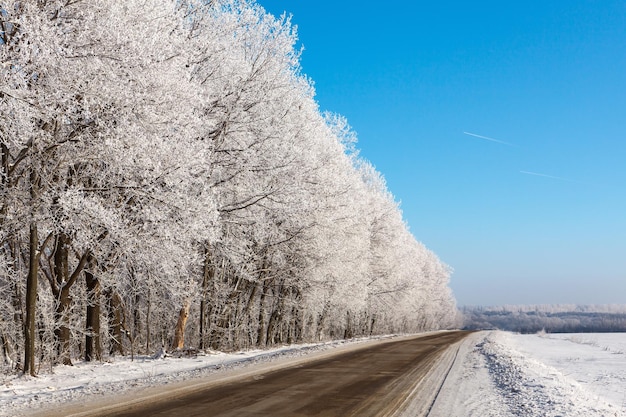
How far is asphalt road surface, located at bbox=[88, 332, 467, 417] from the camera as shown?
836cm

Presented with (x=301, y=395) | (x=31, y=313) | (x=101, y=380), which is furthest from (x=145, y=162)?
(x=301, y=395)

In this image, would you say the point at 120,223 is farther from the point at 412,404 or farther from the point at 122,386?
the point at 412,404

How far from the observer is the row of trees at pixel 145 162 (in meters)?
11.9

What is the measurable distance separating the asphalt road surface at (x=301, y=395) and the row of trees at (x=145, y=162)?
179 inches

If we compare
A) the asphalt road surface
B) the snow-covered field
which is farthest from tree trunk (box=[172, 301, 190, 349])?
the asphalt road surface

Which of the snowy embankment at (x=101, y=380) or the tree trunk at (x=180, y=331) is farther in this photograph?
the tree trunk at (x=180, y=331)

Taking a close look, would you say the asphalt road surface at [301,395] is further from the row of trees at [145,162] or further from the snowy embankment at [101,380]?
the row of trees at [145,162]

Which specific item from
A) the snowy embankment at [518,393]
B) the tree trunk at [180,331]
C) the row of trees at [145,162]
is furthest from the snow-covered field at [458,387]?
the tree trunk at [180,331]

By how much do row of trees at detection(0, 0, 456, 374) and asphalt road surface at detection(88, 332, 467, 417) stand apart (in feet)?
14.9

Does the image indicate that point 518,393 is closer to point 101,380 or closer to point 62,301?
point 101,380

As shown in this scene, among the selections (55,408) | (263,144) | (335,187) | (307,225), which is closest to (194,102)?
(263,144)

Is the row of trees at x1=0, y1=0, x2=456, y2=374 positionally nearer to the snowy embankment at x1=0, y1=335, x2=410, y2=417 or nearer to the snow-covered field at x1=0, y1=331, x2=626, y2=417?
the snowy embankment at x1=0, y1=335, x2=410, y2=417

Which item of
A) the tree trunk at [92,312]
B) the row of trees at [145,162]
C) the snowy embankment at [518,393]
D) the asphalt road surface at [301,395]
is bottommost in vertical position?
the snowy embankment at [518,393]

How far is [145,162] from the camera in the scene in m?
13.0
